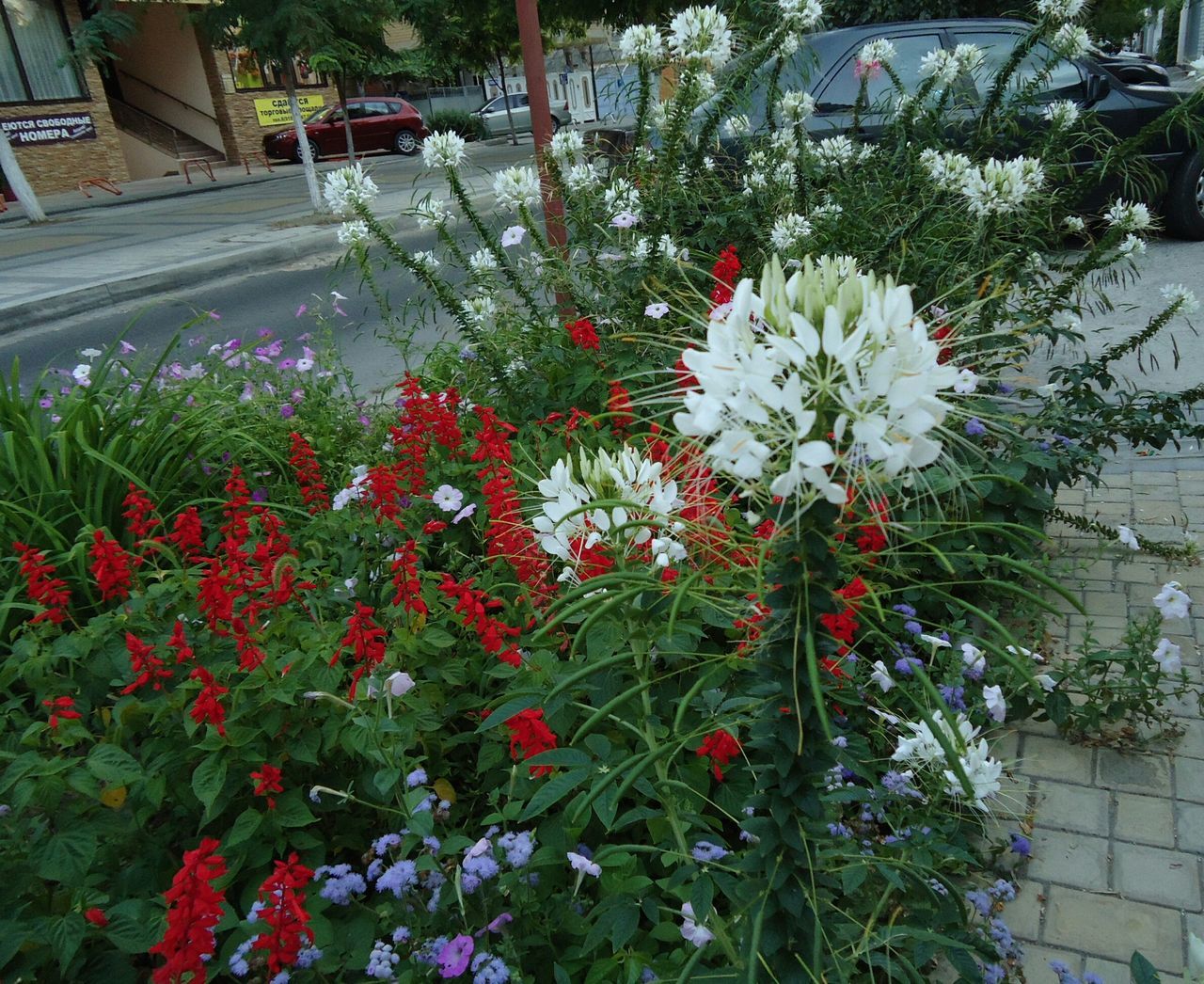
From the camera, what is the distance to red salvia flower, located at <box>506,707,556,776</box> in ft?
5.66

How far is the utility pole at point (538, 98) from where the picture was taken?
4363 millimetres

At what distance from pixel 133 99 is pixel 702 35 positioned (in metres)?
26.6

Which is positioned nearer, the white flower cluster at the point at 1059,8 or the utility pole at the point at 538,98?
the white flower cluster at the point at 1059,8

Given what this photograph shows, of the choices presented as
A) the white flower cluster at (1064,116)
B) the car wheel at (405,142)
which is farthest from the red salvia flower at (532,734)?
the car wheel at (405,142)

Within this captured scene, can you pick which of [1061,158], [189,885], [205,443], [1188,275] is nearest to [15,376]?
[205,443]

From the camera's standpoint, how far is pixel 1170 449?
436cm

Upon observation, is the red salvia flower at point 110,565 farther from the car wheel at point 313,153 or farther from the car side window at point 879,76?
the car wheel at point 313,153

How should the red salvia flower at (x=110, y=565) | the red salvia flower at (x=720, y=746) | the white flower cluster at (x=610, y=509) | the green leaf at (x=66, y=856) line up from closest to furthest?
the white flower cluster at (x=610, y=509) < the green leaf at (x=66, y=856) < the red salvia flower at (x=720, y=746) < the red salvia flower at (x=110, y=565)

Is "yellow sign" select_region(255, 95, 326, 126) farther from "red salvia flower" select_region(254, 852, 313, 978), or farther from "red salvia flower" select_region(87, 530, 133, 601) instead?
"red salvia flower" select_region(254, 852, 313, 978)

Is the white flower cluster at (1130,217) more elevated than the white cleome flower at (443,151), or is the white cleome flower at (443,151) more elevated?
the white cleome flower at (443,151)

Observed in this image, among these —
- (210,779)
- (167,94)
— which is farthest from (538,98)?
(167,94)

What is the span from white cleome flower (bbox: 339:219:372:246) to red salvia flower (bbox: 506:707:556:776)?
2599 millimetres

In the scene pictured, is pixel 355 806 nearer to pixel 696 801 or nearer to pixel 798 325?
pixel 696 801

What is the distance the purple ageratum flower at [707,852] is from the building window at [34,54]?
23.4 metres
